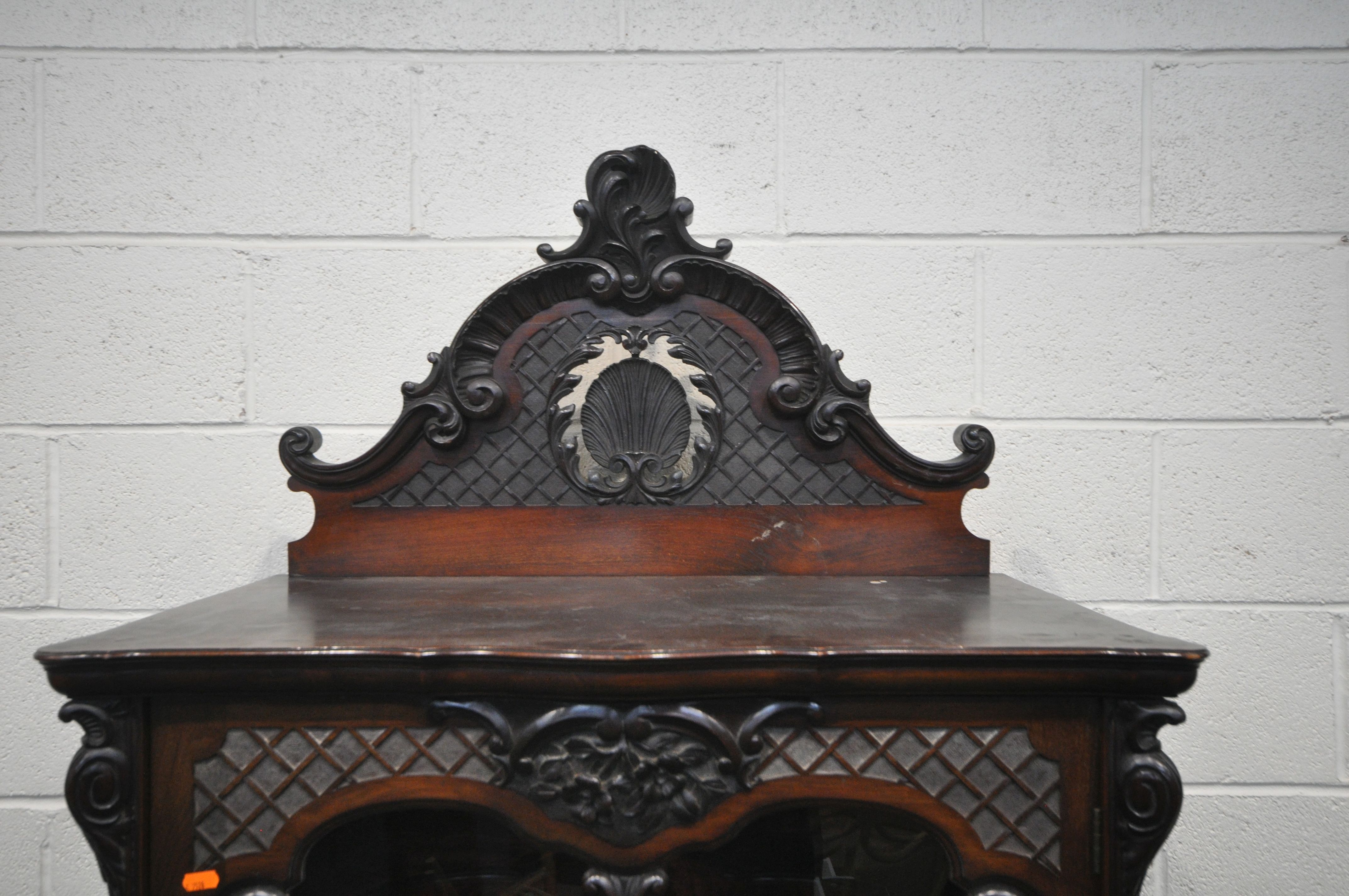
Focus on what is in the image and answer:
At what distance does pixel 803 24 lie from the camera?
1116 millimetres

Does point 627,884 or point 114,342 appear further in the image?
point 114,342

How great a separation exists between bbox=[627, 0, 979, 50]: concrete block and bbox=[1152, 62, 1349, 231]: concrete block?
0.31 m

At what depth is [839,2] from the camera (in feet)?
3.66

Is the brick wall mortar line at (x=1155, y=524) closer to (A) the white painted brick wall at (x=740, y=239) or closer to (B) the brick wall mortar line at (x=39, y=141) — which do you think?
(A) the white painted brick wall at (x=740, y=239)

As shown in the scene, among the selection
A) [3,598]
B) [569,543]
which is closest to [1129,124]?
[569,543]

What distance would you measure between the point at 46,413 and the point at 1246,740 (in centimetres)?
174

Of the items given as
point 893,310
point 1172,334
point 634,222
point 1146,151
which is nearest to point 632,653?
point 634,222

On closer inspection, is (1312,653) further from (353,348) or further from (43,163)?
(43,163)

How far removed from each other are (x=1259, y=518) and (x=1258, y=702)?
0.25m

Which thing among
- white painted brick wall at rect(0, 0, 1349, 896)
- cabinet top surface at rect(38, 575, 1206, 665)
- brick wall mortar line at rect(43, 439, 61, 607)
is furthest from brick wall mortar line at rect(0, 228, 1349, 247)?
→ cabinet top surface at rect(38, 575, 1206, 665)

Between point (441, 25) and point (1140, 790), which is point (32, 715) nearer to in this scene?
point (441, 25)

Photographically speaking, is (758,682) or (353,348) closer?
(758,682)

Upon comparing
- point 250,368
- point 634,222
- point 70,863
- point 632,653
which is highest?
point 634,222

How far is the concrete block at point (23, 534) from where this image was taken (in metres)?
1.10
